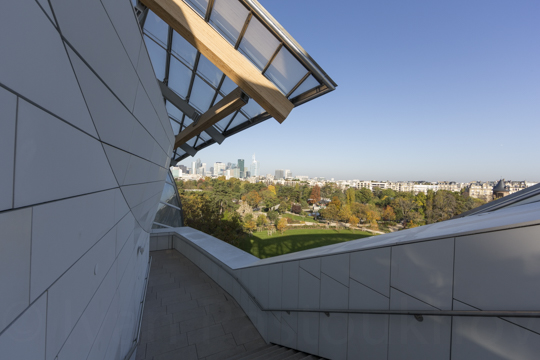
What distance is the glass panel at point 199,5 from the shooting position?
14.7ft

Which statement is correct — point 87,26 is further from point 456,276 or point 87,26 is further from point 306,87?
point 306,87

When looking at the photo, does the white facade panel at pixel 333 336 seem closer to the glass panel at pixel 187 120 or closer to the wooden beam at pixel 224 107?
the wooden beam at pixel 224 107

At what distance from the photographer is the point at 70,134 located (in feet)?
4.80

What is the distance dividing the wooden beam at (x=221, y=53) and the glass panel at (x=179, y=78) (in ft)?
7.66

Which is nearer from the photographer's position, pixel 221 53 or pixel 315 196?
pixel 221 53

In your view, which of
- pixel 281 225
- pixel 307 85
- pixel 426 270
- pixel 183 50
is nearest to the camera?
pixel 426 270

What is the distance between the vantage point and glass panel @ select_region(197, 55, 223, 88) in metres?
6.28

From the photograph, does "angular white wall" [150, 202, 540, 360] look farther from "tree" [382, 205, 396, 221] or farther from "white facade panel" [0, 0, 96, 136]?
"tree" [382, 205, 396, 221]

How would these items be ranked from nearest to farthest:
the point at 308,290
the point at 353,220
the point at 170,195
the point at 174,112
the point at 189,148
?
the point at 308,290 < the point at 174,112 < the point at 189,148 < the point at 170,195 < the point at 353,220

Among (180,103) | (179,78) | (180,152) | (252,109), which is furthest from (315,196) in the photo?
(179,78)

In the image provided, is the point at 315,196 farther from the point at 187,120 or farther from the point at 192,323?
the point at 192,323

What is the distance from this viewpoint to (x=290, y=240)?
3328 cm

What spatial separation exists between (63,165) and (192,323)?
600 cm

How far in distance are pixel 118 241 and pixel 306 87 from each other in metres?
4.60
